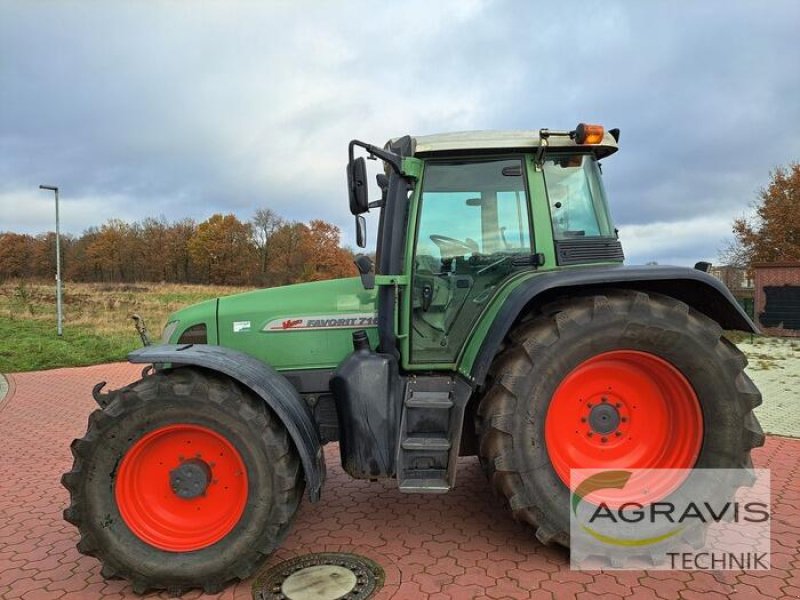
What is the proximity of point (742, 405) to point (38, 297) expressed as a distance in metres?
29.5

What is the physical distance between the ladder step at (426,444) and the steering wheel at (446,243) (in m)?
1.16

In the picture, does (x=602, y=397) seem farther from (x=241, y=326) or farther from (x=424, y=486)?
(x=241, y=326)

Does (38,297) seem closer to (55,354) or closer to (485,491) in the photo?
(55,354)

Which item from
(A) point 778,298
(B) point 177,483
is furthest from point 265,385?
(A) point 778,298

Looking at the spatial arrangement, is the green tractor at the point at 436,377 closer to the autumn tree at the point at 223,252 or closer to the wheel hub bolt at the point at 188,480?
the wheel hub bolt at the point at 188,480

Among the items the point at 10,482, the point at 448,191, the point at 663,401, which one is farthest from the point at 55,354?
the point at 663,401

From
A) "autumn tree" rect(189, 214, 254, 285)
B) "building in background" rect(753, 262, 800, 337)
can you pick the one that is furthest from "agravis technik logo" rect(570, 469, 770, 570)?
"autumn tree" rect(189, 214, 254, 285)

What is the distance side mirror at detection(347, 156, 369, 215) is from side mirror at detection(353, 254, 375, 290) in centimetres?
44

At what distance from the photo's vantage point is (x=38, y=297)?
25344 mm

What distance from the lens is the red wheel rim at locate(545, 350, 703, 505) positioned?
315 centimetres

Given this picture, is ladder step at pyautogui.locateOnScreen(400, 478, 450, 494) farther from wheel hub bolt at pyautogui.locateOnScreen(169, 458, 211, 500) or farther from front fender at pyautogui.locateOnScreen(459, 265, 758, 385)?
wheel hub bolt at pyautogui.locateOnScreen(169, 458, 211, 500)

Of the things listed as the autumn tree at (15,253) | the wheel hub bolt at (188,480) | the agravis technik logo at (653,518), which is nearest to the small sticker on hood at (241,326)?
the wheel hub bolt at (188,480)

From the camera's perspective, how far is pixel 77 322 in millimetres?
18719

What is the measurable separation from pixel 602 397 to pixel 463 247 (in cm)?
125
